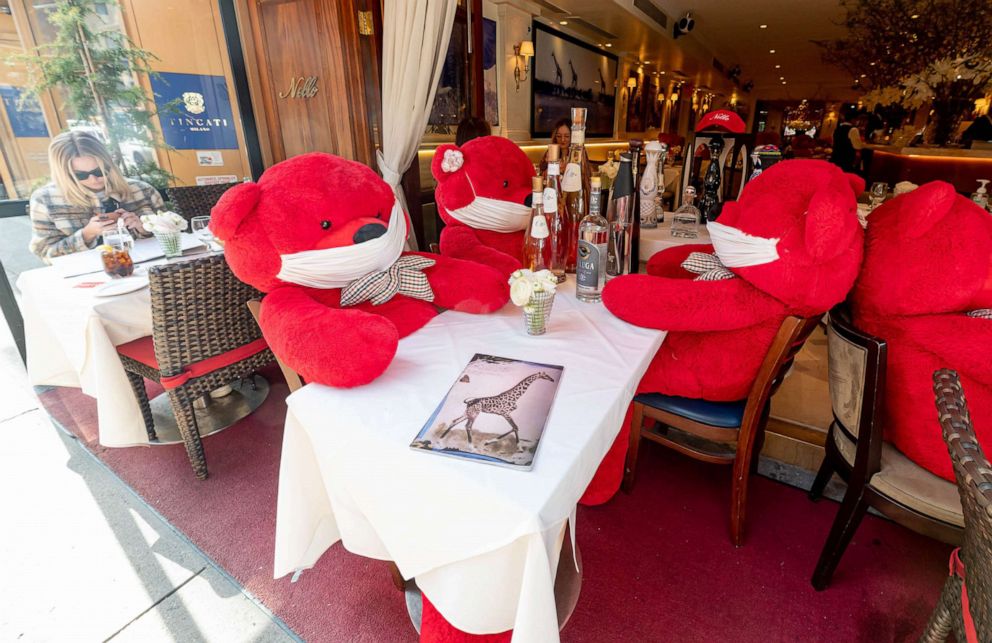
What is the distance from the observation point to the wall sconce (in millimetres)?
5390

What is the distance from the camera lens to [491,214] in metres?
1.67

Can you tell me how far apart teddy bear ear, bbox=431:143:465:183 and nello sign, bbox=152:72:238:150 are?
2.86 m

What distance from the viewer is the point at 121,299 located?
1.68 metres

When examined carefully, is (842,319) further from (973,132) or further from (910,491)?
(973,132)

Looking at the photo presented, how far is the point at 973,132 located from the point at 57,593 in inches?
270

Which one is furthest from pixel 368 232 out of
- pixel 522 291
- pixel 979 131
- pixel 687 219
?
pixel 979 131

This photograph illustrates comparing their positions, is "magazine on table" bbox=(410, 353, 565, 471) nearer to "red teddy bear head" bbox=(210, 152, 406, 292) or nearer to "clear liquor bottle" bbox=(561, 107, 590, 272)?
"red teddy bear head" bbox=(210, 152, 406, 292)

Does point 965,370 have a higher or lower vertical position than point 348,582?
higher

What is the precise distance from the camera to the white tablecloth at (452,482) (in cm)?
67

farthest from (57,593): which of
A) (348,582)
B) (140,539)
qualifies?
(348,582)

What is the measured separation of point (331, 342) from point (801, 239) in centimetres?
109

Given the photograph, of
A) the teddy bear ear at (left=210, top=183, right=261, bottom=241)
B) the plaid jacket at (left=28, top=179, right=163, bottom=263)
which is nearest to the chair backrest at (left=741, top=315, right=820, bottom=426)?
the teddy bear ear at (left=210, top=183, right=261, bottom=241)

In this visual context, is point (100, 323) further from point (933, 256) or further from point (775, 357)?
point (933, 256)

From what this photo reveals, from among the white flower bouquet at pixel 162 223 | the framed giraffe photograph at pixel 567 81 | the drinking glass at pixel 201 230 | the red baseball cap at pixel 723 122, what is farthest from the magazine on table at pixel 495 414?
the framed giraffe photograph at pixel 567 81
